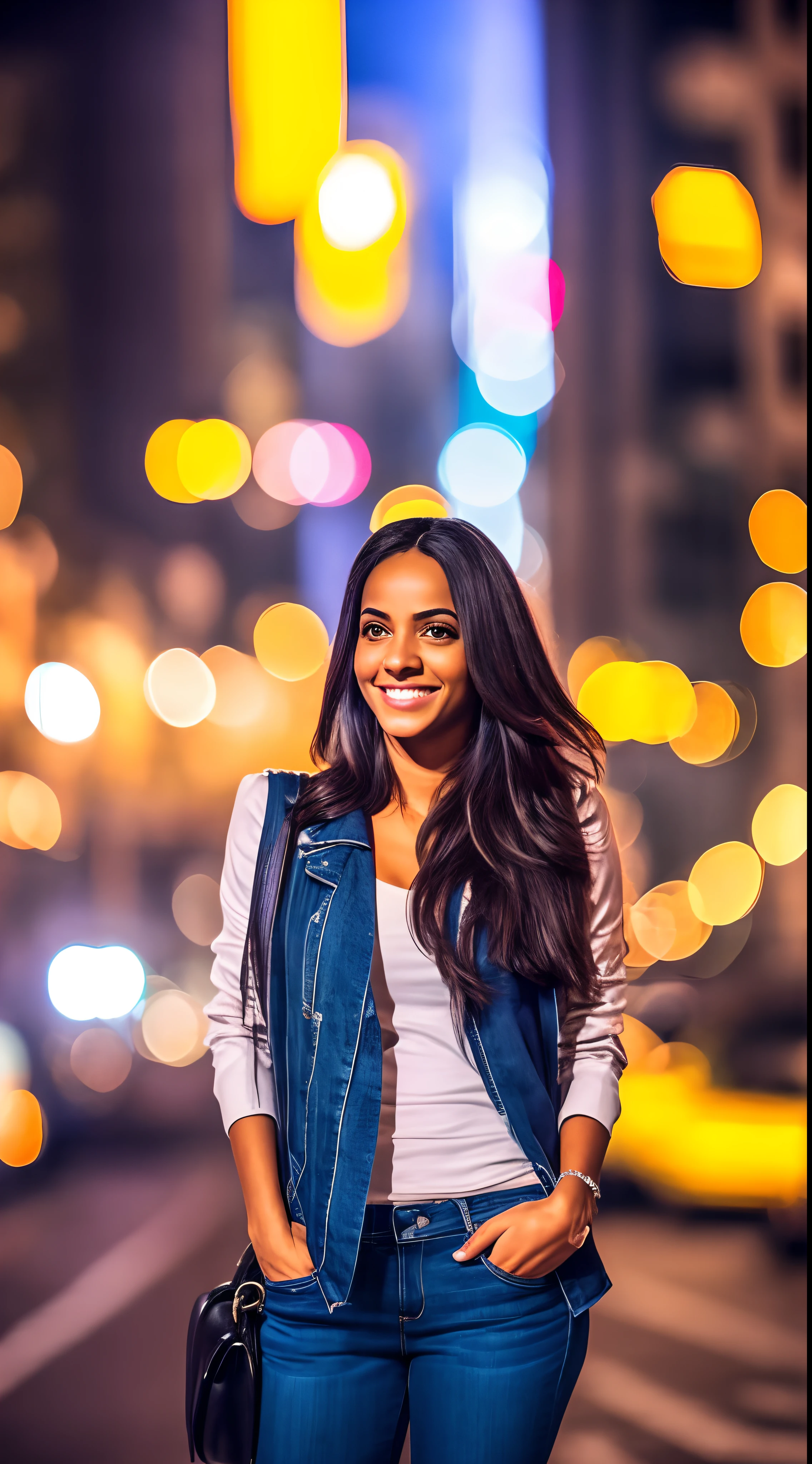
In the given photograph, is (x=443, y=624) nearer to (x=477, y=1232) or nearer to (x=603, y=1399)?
A: (x=477, y=1232)

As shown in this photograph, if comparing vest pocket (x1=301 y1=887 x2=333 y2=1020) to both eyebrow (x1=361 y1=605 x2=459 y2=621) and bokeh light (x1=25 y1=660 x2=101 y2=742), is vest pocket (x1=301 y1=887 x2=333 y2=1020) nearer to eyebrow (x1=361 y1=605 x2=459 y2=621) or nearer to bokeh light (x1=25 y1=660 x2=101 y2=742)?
eyebrow (x1=361 y1=605 x2=459 y2=621)

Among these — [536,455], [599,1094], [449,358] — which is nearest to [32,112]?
[449,358]

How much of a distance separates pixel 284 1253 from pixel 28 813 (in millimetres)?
1785

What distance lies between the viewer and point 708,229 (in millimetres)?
2896

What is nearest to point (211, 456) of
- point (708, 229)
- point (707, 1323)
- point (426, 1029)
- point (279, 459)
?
point (279, 459)

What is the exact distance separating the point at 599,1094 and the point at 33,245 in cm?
229

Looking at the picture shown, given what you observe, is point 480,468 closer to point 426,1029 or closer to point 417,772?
point 417,772

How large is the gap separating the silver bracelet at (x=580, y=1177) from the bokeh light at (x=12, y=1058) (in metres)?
1.77

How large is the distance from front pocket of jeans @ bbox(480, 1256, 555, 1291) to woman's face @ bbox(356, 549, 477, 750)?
600 mm

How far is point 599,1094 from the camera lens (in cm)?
129

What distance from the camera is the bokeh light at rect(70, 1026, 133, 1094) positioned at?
2.91 m

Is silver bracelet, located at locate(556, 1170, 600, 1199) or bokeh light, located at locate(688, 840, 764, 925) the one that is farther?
bokeh light, located at locate(688, 840, 764, 925)

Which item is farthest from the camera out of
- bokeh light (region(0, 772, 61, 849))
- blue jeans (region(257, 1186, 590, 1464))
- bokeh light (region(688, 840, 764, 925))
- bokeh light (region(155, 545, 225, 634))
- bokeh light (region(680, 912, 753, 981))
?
bokeh light (region(680, 912, 753, 981))

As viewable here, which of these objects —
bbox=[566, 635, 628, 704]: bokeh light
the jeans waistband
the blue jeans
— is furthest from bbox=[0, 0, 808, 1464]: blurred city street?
the jeans waistband
